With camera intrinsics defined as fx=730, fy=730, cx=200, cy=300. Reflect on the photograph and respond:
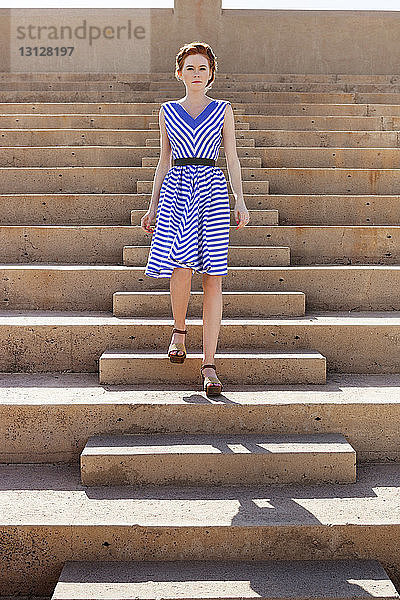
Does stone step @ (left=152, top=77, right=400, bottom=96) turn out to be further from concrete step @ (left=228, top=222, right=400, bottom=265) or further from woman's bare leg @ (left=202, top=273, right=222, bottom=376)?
woman's bare leg @ (left=202, top=273, right=222, bottom=376)

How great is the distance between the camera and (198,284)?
4652 millimetres

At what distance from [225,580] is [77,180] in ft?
12.0

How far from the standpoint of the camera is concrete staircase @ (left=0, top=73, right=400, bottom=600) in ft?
9.86

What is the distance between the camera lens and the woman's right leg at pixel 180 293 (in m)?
3.76

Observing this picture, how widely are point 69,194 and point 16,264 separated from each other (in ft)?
2.77

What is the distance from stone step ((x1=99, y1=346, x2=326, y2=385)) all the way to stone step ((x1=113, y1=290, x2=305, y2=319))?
49 cm

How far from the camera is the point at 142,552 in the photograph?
301cm

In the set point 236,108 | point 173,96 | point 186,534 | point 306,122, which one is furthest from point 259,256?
point 173,96

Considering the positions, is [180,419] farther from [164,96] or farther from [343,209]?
[164,96]

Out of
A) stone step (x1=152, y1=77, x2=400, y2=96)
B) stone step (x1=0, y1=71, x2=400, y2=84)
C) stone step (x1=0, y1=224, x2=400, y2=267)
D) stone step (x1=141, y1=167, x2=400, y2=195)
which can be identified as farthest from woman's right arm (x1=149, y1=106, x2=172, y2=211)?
stone step (x1=0, y1=71, x2=400, y2=84)

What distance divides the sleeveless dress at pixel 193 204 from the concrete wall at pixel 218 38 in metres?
6.24

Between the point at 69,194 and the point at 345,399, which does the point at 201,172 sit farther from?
the point at 69,194

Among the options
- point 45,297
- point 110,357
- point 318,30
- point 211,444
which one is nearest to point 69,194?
point 45,297

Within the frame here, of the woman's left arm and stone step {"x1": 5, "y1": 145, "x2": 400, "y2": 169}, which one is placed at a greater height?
stone step {"x1": 5, "y1": 145, "x2": 400, "y2": 169}
